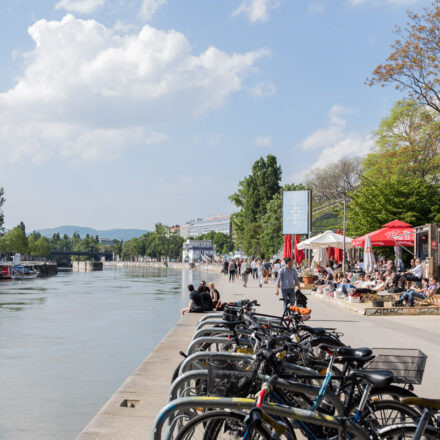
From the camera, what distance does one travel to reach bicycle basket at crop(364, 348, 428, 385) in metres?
4.42

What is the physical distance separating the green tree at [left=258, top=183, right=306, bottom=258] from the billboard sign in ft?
98.1

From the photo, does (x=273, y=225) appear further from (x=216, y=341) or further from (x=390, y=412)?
(x=390, y=412)

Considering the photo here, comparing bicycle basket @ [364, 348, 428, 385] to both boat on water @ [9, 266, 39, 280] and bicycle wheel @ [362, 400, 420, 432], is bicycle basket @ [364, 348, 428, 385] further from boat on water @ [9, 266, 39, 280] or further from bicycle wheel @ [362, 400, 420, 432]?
boat on water @ [9, 266, 39, 280]

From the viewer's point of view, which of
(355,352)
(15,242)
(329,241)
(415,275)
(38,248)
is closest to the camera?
(355,352)

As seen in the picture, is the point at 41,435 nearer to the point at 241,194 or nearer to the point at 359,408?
the point at 359,408

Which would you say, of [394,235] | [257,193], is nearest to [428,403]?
[394,235]

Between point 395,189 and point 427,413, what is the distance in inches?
1378

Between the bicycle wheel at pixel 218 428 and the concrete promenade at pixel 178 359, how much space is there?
2.10 m

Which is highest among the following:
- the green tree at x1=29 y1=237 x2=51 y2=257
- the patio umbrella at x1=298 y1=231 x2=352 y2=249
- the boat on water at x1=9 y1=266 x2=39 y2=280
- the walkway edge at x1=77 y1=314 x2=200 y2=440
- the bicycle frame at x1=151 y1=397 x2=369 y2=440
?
the green tree at x1=29 y1=237 x2=51 y2=257

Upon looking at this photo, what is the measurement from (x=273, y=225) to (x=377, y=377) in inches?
2853

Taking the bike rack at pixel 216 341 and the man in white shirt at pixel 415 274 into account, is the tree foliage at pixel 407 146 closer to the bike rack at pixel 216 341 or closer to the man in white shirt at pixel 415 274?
the man in white shirt at pixel 415 274

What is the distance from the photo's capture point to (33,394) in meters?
10.7

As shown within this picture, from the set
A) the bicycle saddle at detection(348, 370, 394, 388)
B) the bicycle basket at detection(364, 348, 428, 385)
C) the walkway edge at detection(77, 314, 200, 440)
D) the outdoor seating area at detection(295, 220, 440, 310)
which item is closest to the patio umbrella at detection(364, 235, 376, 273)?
the outdoor seating area at detection(295, 220, 440, 310)

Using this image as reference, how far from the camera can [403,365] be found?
14.6 ft
